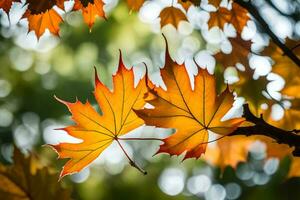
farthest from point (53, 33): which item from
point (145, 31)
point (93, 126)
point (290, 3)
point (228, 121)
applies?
point (145, 31)

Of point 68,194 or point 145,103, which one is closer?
point 145,103

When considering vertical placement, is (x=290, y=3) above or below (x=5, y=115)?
above

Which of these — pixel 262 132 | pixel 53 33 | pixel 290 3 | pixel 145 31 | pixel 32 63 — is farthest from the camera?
pixel 145 31

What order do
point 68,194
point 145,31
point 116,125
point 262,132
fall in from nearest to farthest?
point 262,132 < point 116,125 < point 68,194 < point 145,31

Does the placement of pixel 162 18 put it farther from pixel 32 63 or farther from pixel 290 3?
pixel 32 63

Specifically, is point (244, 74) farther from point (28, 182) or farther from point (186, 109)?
point (28, 182)

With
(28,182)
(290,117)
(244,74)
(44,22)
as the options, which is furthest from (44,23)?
(290,117)

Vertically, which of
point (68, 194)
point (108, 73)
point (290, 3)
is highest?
point (290, 3)
